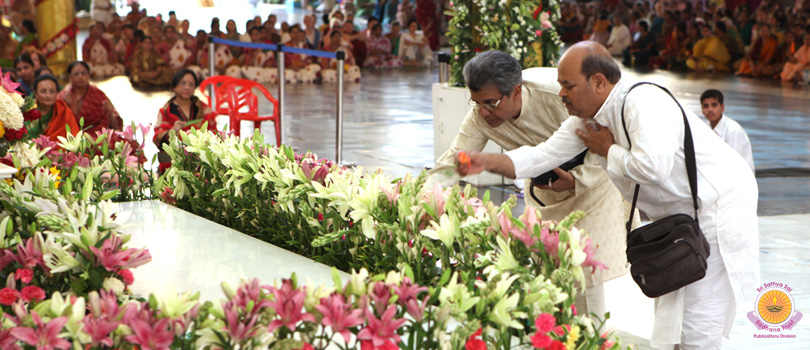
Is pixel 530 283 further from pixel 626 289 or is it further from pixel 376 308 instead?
pixel 626 289

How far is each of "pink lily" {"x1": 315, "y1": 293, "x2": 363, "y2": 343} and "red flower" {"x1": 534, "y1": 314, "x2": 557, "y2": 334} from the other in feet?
1.11

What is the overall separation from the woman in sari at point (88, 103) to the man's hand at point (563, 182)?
426 cm

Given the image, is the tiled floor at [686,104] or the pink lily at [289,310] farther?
the tiled floor at [686,104]

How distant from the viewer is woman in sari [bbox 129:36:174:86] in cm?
1390

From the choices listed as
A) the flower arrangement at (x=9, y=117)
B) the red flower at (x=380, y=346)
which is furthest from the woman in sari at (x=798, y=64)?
the red flower at (x=380, y=346)

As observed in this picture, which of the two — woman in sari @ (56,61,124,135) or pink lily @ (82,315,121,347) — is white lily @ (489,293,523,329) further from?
woman in sari @ (56,61,124,135)

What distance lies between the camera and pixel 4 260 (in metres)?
2.04

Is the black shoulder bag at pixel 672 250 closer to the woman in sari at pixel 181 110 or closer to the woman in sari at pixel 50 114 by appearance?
the woman in sari at pixel 181 110

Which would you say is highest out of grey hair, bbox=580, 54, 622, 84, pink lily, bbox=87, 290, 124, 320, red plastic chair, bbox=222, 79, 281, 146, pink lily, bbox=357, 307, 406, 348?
grey hair, bbox=580, 54, 622, 84

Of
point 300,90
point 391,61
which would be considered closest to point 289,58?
point 300,90

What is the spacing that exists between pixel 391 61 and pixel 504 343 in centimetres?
1653

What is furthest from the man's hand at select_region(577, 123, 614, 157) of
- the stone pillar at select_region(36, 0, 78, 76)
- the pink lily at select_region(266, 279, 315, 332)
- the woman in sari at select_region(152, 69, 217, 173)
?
the stone pillar at select_region(36, 0, 78, 76)

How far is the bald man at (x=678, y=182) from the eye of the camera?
2354 millimetres

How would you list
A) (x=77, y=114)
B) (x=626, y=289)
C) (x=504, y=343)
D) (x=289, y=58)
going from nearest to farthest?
(x=504, y=343), (x=626, y=289), (x=77, y=114), (x=289, y=58)
